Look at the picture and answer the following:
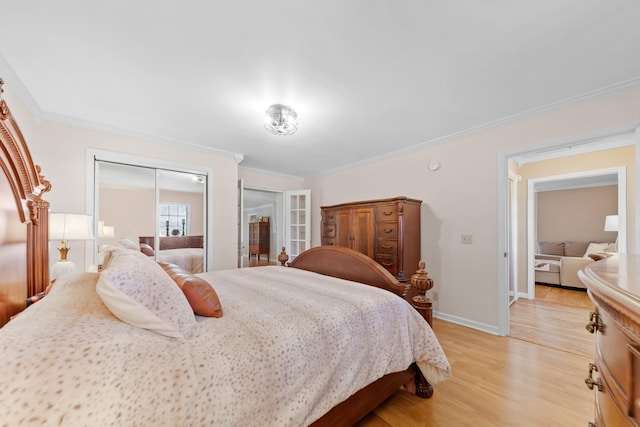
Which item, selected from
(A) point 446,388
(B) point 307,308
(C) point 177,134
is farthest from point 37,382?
(C) point 177,134

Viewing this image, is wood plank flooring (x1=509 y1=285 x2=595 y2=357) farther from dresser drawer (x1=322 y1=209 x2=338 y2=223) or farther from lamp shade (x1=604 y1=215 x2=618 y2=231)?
dresser drawer (x1=322 y1=209 x2=338 y2=223)

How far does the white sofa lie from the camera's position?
187 inches

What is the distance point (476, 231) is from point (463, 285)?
0.69 metres

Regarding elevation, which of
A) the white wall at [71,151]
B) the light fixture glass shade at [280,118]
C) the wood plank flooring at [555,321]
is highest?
the light fixture glass shade at [280,118]

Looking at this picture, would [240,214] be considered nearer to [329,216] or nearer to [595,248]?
[329,216]

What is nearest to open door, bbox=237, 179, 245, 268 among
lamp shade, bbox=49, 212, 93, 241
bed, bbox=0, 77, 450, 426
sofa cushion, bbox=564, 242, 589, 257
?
lamp shade, bbox=49, 212, 93, 241

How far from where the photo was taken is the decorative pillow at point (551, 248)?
576 cm

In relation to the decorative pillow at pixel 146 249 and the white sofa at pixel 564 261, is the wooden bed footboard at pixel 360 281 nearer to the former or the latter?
the decorative pillow at pixel 146 249

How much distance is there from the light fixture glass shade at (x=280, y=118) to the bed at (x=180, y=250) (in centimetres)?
203

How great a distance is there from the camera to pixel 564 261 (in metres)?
4.86

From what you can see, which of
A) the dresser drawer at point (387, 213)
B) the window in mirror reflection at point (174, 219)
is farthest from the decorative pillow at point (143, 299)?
the dresser drawer at point (387, 213)

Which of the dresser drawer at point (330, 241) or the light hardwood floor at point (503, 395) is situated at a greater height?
the dresser drawer at point (330, 241)

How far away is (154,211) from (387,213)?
3021mm

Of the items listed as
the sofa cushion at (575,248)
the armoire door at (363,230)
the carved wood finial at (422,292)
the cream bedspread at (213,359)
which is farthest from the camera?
the sofa cushion at (575,248)
